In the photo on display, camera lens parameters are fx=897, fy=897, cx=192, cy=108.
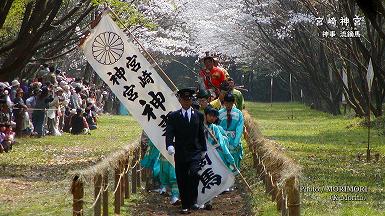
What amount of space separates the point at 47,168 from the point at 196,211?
6.76 metres

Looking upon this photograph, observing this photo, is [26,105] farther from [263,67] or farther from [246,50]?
[263,67]

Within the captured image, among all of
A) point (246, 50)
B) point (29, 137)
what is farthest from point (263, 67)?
point (29, 137)

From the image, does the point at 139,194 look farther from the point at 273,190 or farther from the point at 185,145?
the point at 273,190

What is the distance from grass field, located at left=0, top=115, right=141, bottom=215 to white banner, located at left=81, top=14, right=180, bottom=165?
5.61ft

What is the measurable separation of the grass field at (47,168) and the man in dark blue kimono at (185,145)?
1.55 meters

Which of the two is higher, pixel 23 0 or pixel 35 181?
pixel 23 0

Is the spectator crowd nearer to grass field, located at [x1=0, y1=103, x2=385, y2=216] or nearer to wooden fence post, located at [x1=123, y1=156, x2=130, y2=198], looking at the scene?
grass field, located at [x1=0, y1=103, x2=385, y2=216]

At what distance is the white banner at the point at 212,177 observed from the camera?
559 inches

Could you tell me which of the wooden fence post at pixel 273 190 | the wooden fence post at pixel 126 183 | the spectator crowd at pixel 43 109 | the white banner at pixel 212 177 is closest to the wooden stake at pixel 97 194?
the wooden fence post at pixel 273 190

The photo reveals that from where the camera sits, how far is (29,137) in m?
28.1

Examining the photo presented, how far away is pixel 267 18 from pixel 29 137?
21561 millimetres

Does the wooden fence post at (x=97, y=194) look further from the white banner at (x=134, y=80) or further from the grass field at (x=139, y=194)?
the white banner at (x=134, y=80)

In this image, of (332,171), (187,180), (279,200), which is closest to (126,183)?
(187,180)

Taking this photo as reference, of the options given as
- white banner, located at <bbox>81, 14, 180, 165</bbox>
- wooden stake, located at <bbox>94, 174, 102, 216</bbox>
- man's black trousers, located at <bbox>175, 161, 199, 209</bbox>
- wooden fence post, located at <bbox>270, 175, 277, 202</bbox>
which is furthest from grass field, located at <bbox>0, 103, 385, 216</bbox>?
white banner, located at <bbox>81, 14, 180, 165</bbox>
